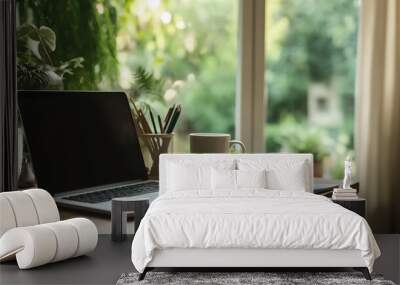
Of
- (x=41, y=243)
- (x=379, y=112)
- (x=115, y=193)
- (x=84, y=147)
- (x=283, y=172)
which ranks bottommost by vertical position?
(x=41, y=243)

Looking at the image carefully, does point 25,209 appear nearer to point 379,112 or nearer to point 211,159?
point 211,159

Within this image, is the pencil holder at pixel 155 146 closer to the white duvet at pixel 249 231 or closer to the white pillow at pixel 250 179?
the white pillow at pixel 250 179

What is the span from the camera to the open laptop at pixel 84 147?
232 inches

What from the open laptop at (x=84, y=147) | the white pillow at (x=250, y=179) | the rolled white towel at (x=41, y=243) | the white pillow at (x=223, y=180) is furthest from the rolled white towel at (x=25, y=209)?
the white pillow at (x=250, y=179)

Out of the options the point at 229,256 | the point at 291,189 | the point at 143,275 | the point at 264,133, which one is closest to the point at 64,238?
the point at 143,275

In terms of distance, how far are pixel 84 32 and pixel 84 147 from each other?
3.46 feet

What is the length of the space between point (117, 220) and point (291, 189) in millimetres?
1266

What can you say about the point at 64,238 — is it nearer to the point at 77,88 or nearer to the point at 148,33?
the point at 77,88

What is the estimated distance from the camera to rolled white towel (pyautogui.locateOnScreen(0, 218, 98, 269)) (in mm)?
4691

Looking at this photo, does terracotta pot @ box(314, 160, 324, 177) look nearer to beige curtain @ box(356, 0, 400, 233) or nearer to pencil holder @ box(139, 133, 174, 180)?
beige curtain @ box(356, 0, 400, 233)

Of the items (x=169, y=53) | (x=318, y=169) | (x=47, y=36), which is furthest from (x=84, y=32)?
(x=318, y=169)

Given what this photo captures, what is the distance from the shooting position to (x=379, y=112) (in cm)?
677

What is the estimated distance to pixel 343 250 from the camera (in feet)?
15.1

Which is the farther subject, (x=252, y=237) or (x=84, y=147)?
(x=84, y=147)
